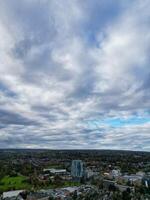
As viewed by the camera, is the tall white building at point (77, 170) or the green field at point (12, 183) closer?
the green field at point (12, 183)

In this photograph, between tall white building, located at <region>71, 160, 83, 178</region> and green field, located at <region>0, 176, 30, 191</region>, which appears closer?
green field, located at <region>0, 176, 30, 191</region>

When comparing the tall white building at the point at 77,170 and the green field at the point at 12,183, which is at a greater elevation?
the tall white building at the point at 77,170

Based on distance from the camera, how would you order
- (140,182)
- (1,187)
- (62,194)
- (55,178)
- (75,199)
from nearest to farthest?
(75,199) → (62,194) → (1,187) → (140,182) → (55,178)

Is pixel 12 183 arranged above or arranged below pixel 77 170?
below

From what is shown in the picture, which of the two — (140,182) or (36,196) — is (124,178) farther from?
(36,196)

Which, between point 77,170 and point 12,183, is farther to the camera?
point 77,170

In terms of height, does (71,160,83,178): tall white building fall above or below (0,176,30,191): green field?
above

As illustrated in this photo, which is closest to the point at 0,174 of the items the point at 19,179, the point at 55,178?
the point at 19,179

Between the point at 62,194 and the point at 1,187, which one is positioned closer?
the point at 62,194
